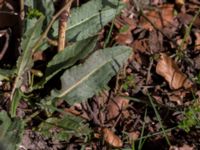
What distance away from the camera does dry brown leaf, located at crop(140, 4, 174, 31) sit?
2.22 meters

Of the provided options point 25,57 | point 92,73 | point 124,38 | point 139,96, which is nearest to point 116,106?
point 139,96

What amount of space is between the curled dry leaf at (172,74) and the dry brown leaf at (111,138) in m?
0.35

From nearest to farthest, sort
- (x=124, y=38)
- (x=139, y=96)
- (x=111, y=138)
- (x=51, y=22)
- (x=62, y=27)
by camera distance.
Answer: (x=51, y=22) → (x=62, y=27) → (x=111, y=138) → (x=139, y=96) → (x=124, y=38)

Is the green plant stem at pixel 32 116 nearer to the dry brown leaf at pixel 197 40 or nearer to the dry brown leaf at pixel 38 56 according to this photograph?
the dry brown leaf at pixel 38 56

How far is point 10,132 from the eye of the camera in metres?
1.65

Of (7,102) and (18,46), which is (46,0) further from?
(7,102)

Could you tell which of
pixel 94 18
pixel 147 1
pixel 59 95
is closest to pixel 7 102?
pixel 59 95

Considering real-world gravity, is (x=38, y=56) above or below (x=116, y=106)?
above

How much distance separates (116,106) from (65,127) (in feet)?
0.87

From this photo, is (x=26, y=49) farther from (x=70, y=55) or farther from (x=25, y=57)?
(x=70, y=55)

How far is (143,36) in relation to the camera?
219 cm

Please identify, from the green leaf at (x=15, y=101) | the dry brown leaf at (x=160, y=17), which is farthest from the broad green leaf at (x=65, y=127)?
the dry brown leaf at (x=160, y=17)

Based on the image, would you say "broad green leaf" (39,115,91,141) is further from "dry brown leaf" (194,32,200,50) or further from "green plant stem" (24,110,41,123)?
"dry brown leaf" (194,32,200,50)

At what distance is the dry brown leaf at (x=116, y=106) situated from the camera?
197cm
